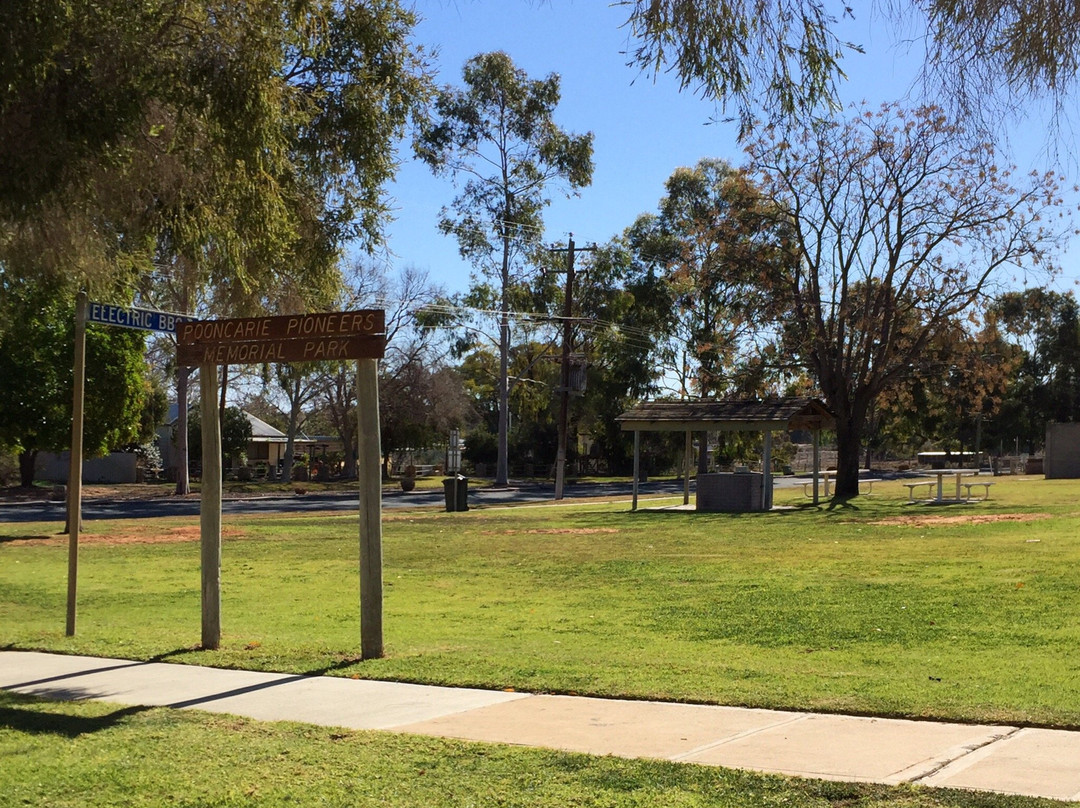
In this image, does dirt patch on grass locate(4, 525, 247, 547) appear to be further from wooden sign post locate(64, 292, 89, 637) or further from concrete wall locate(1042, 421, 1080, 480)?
concrete wall locate(1042, 421, 1080, 480)

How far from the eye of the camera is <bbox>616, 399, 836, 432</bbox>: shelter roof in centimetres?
3388

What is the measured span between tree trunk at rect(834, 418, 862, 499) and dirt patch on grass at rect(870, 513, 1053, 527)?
11.1 meters

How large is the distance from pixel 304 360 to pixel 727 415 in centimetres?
2564

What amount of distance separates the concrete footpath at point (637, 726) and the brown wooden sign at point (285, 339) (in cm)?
262

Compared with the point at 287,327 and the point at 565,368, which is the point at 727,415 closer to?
the point at 565,368

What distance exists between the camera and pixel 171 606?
1396 cm

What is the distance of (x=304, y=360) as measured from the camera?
9.87 meters

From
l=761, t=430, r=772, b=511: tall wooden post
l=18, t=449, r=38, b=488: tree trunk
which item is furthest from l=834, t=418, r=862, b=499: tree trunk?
l=18, t=449, r=38, b=488: tree trunk

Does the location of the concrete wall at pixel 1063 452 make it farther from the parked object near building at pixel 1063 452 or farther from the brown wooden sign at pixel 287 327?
the brown wooden sign at pixel 287 327

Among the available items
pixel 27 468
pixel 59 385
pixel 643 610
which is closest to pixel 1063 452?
pixel 59 385

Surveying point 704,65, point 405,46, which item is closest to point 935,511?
point 405,46

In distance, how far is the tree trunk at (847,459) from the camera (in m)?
39.7

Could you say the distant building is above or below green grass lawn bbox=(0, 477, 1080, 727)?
above

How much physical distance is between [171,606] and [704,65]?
31.1 ft
